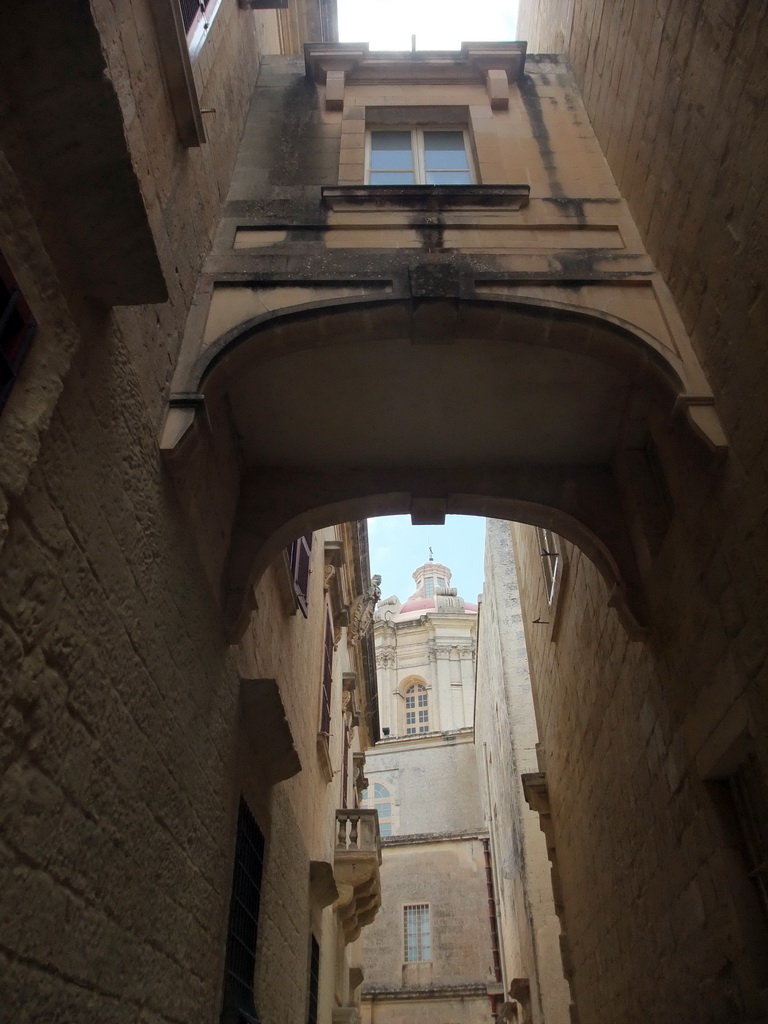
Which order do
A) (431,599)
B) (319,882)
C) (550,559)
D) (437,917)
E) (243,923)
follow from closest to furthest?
(243,923) → (319,882) → (550,559) → (437,917) → (431,599)

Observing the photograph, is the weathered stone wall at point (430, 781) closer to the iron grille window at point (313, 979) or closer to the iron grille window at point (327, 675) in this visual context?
the iron grille window at point (327, 675)

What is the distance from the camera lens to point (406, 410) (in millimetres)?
5941

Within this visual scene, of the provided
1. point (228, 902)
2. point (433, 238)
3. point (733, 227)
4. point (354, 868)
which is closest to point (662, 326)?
point (733, 227)

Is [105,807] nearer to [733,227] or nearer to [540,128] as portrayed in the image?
[733,227]

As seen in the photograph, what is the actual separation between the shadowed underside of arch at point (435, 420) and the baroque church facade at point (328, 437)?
1.2 inches

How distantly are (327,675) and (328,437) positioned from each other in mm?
5787

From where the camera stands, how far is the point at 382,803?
35.0 meters

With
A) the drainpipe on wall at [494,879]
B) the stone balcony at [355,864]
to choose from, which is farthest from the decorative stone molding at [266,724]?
the drainpipe on wall at [494,879]

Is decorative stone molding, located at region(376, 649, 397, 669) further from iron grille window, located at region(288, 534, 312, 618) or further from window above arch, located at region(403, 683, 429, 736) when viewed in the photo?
iron grille window, located at region(288, 534, 312, 618)

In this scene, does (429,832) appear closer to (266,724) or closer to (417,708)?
(417,708)

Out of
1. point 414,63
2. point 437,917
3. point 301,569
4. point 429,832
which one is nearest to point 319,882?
point 301,569

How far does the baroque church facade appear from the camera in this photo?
2654 millimetres

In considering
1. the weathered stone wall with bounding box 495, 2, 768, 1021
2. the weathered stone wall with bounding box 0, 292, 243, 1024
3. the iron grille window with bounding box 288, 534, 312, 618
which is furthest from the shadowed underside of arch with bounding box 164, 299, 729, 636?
the iron grille window with bounding box 288, 534, 312, 618

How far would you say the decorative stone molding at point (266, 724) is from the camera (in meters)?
5.56
